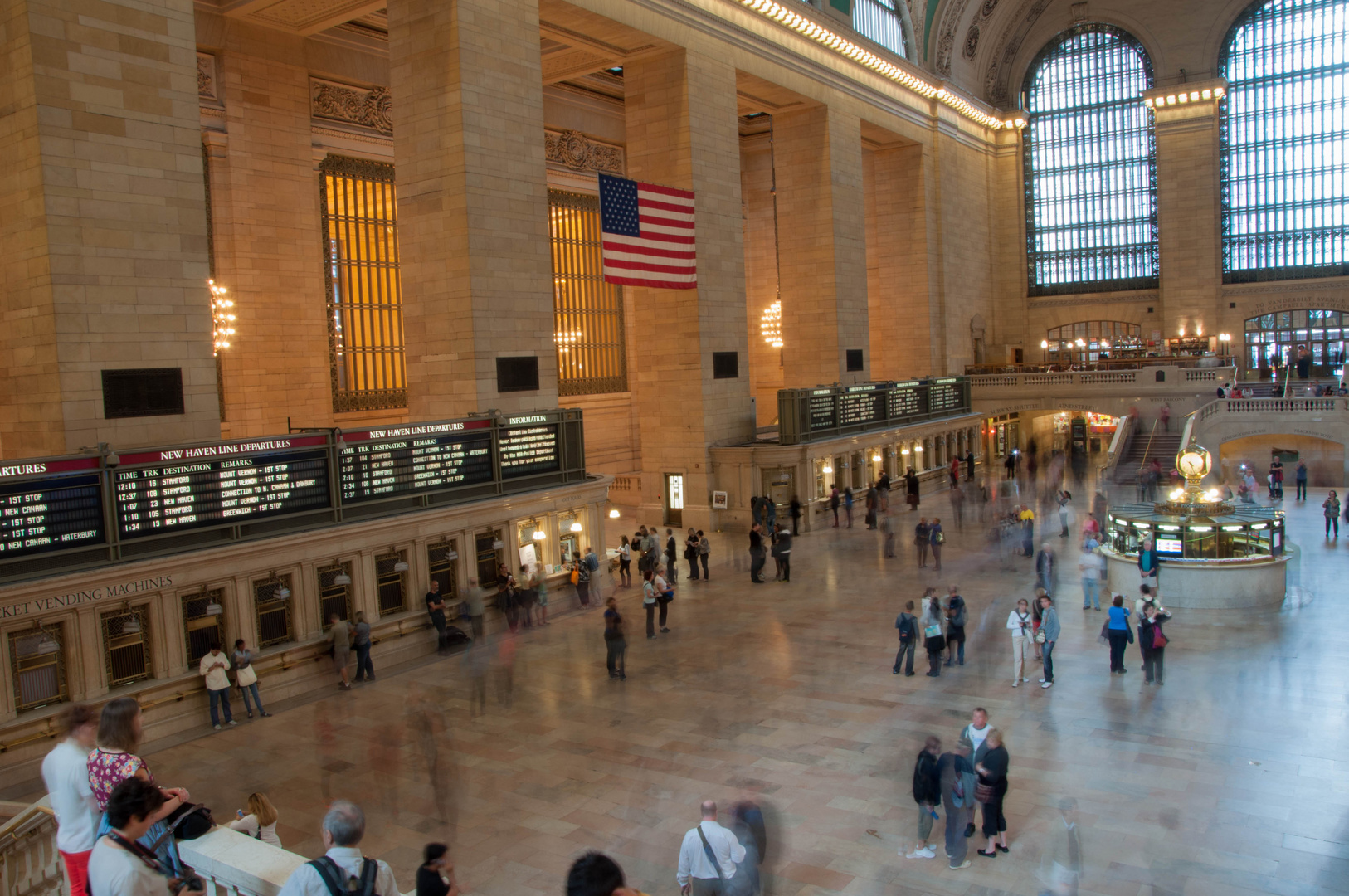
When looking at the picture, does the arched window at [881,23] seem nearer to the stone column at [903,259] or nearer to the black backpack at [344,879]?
the stone column at [903,259]

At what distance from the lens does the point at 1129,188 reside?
4512cm

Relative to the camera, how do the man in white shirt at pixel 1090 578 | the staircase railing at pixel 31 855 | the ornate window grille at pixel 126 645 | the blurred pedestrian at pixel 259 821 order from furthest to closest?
1. the man in white shirt at pixel 1090 578
2. the ornate window grille at pixel 126 645
3. the blurred pedestrian at pixel 259 821
4. the staircase railing at pixel 31 855

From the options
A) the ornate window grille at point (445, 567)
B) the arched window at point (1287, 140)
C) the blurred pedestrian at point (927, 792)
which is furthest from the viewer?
the arched window at point (1287, 140)

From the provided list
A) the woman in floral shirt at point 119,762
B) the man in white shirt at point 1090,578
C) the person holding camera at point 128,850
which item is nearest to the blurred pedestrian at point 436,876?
the person holding camera at point 128,850

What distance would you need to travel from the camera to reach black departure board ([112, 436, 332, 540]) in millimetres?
11180

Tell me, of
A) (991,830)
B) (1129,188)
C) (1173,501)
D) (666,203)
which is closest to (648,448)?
(666,203)

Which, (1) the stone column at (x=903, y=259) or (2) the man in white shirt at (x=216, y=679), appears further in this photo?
(1) the stone column at (x=903, y=259)

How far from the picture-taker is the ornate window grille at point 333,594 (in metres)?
13.2

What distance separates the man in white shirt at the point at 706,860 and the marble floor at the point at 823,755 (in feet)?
4.90

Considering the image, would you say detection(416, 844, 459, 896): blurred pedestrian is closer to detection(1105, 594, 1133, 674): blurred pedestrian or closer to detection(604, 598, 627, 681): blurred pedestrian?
detection(604, 598, 627, 681): blurred pedestrian

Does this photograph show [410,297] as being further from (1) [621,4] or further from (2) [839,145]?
(2) [839,145]

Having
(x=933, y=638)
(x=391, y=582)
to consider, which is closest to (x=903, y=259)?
(x=933, y=638)

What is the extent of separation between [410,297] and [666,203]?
21.3ft

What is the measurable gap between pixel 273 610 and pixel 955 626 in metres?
9.09
